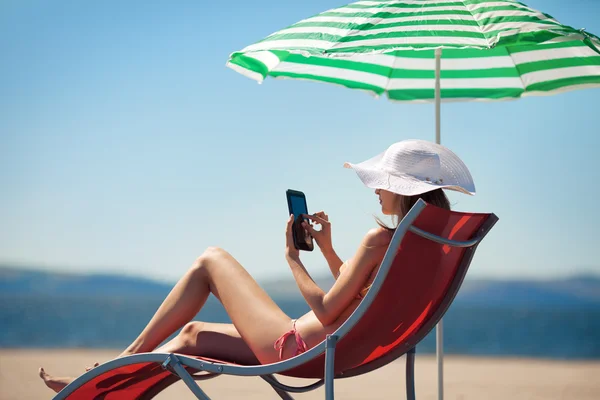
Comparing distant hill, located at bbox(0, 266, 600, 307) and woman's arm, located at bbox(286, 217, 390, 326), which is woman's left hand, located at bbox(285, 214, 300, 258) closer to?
woman's arm, located at bbox(286, 217, 390, 326)

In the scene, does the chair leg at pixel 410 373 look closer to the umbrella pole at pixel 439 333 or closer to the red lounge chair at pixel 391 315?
the red lounge chair at pixel 391 315

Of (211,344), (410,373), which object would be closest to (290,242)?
(211,344)

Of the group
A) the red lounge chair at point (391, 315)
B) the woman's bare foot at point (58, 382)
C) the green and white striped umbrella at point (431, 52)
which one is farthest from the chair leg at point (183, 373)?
the green and white striped umbrella at point (431, 52)

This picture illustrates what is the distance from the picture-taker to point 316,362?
2578 millimetres

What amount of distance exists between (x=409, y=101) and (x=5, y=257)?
36.2 metres

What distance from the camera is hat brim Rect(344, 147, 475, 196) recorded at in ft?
8.18

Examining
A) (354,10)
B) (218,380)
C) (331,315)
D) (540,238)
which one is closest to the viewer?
(331,315)

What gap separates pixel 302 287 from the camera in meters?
Result: 2.57

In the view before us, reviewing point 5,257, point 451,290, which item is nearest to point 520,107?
point 5,257

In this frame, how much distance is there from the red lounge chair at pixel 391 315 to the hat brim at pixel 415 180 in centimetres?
17

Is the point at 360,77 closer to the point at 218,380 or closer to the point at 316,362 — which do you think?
the point at 316,362

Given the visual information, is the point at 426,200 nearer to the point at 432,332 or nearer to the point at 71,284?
the point at 432,332

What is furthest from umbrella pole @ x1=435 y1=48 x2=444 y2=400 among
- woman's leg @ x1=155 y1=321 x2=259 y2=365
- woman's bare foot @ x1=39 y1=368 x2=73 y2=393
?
woman's bare foot @ x1=39 y1=368 x2=73 y2=393

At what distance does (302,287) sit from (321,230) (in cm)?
29
